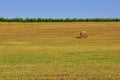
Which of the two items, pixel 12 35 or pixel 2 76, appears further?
pixel 12 35

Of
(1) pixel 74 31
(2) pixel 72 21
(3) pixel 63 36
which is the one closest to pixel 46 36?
(3) pixel 63 36

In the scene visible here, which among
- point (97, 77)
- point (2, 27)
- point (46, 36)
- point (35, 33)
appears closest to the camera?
point (97, 77)

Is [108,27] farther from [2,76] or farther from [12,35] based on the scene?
[2,76]

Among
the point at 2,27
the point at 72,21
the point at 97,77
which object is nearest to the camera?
the point at 97,77

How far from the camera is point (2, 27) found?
4766 centimetres

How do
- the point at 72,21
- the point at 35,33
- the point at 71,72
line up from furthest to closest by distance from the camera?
1. the point at 72,21
2. the point at 35,33
3. the point at 71,72

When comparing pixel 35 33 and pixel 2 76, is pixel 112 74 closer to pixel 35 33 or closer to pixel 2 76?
pixel 2 76

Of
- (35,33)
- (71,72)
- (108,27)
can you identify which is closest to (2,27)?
(35,33)

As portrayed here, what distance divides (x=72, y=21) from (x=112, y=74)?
153ft

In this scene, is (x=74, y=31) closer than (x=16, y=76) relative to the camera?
No

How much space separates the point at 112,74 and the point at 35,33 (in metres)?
32.2

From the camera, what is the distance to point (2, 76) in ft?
39.0

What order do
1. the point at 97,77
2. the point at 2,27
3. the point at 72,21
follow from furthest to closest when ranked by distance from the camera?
the point at 72,21 → the point at 2,27 → the point at 97,77

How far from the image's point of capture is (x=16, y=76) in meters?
11.9
